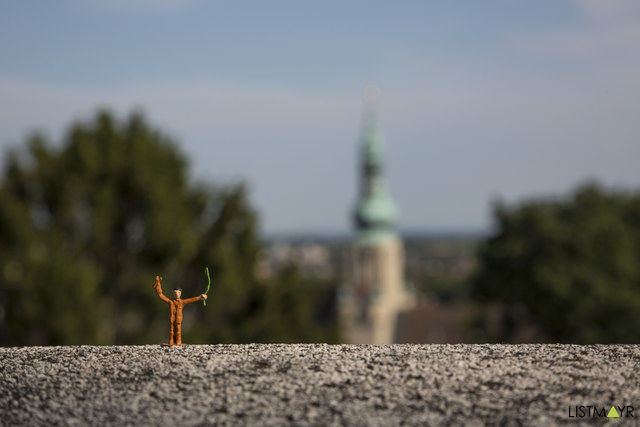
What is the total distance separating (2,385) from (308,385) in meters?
3.28

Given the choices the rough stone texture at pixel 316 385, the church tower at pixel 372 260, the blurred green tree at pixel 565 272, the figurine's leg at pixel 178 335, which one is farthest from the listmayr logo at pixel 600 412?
the church tower at pixel 372 260

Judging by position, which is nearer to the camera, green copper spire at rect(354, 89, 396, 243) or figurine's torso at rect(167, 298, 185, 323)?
figurine's torso at rect(167, 298, 185, 323)

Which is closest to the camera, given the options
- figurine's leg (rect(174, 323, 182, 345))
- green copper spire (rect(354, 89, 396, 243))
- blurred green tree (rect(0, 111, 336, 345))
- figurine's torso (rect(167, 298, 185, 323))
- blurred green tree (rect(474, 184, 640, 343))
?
figurine's torso (rect(167, 298, 185, 323))

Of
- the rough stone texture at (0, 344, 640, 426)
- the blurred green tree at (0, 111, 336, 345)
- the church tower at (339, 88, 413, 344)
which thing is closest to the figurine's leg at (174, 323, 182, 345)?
the rough stone texture at (0, 344, 640, 426)

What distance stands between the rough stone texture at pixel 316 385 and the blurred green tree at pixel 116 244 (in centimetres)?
1338

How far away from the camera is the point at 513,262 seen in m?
33.8

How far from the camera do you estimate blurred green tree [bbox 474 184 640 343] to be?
3166cm

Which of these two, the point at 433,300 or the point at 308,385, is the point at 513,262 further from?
the point at 433,300

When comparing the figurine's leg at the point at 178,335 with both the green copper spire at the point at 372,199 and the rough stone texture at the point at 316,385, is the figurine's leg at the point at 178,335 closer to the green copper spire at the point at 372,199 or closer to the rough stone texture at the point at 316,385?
the rough stone texture at the point at 316,385

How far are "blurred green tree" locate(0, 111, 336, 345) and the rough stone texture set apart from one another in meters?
13.4

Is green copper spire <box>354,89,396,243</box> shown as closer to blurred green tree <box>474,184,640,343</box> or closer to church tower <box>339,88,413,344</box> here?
church tower <box>339,88,413,344</box>

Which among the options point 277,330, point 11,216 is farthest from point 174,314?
point 277,330

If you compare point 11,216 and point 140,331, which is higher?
point 11,216

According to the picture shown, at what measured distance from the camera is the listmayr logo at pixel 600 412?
8719 mm
